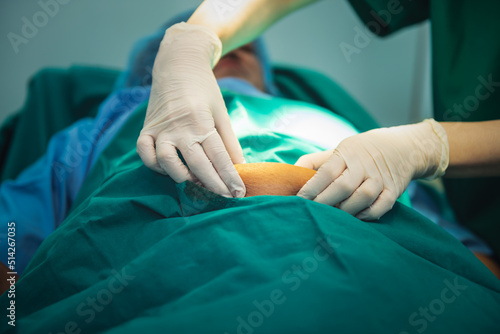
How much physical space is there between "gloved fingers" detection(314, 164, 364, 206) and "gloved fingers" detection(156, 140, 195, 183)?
0.31 metres

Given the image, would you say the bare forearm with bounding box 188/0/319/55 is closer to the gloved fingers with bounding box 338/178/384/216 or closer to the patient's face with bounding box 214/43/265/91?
the patient's face with bounding box 214/43/265/91

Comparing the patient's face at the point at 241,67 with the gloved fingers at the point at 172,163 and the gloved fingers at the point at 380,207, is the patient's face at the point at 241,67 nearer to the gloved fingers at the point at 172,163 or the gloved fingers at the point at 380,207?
the gloved fingers at the point at 172,163

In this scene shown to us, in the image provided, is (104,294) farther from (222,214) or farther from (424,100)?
(424,100)

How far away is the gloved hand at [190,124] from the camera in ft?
2.92

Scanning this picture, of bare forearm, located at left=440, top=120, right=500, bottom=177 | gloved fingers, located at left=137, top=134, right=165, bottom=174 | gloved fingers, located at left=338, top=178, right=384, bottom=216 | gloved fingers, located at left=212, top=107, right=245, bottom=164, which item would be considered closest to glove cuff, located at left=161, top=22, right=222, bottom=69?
gloved fingers, located at left=212, top=107, right=245, bottom=164

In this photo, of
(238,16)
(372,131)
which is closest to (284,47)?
(238,16)

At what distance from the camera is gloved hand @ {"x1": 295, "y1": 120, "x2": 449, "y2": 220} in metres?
0.85

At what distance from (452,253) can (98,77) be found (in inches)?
67.3

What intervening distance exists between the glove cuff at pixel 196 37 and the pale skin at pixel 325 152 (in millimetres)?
76

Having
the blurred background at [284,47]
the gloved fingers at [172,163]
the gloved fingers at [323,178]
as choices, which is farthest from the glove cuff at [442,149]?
the blurred background at [284,47]

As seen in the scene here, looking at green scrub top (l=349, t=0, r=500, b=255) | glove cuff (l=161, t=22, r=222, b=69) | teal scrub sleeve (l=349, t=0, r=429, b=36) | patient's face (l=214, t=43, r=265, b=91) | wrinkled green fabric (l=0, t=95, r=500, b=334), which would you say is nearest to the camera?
wrinkled green fabric (l=0, t=95, r=500, b=334)

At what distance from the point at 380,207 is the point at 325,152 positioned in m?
0.21

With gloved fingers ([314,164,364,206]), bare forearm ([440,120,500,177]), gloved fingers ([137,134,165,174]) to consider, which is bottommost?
bare forearm ([440,120,500,177])

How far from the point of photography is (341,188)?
85 centimetres
